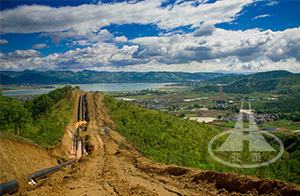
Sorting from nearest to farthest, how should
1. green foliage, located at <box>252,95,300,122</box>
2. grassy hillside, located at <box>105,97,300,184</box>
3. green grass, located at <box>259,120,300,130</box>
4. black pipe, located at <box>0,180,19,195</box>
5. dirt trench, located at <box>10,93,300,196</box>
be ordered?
black pipe, located at <box>0,180,19,195</box>
dirt trench, located at <box>10,93,300,196</box>
grassy hillside, located at <box>105,97,300,184</box>
green grass, located at <box>259,120,300,130</box>
green foliage, located at <box>252,95,300,122</box>

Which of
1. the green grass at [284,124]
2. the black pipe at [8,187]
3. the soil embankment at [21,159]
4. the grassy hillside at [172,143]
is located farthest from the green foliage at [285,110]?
the black pipe at [8,187]

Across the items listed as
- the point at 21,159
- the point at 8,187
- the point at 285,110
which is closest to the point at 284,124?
the point at 285,110

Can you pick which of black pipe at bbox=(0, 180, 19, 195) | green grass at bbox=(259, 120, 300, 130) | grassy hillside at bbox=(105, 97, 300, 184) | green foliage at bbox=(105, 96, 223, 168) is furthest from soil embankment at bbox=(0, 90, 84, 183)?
green grass at bbox=(259, 120, 300, 130)

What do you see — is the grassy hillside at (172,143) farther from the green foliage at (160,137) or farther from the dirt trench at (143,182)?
the dirt trench at (143,182)

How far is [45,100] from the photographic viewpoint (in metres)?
47.4

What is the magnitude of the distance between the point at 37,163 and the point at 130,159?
34.2 feet

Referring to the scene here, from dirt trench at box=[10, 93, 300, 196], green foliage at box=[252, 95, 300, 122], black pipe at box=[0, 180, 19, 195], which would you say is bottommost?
green foliage at box=[252, 95, 300, 122]

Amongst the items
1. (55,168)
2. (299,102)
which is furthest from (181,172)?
(299,102)

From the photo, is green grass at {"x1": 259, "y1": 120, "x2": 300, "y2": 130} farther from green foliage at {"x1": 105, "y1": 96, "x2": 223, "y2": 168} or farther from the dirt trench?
the dirt trench

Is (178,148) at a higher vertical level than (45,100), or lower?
lower

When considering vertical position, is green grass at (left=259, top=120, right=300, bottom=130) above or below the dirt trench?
below

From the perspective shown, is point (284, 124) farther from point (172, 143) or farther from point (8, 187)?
point (8, 187)

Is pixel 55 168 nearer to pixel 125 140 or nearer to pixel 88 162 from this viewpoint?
pixel 88 162

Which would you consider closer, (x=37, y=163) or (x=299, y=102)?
(x=37, y=163)
